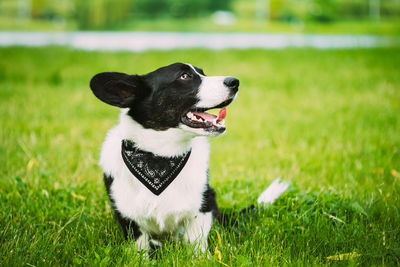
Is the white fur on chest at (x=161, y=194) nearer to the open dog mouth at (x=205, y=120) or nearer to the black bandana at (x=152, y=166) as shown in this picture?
the black bandana at (x=152, y=166)

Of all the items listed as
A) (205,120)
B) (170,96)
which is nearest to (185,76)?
(170,96)

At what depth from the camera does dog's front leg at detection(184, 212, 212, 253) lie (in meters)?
2.54

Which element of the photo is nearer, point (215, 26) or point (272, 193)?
point (272, 193)

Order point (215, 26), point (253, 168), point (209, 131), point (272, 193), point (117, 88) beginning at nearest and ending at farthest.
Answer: point (209, 131), point (117, 88), point (272, 193), point (253, 168), point (215, 26)

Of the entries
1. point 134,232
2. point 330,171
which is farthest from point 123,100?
point 330,171

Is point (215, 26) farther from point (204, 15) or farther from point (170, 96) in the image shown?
point (170, 96)

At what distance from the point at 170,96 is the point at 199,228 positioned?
34.7 inches

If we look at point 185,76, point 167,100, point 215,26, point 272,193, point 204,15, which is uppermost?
point 185,76

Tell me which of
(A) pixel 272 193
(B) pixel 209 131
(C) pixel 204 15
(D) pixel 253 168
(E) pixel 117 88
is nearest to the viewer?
(B) pixel 209 131

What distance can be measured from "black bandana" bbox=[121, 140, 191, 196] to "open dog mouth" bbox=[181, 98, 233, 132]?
23 cm

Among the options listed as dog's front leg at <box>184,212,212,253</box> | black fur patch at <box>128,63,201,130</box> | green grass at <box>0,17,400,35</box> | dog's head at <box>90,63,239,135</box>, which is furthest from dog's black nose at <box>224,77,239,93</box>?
green grass at <box>0,17,400,35</box>

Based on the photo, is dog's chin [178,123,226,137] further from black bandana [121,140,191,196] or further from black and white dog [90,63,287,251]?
black bandana [121,140,191,196]

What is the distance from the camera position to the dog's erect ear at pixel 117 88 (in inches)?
97.1

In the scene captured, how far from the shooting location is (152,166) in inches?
102
